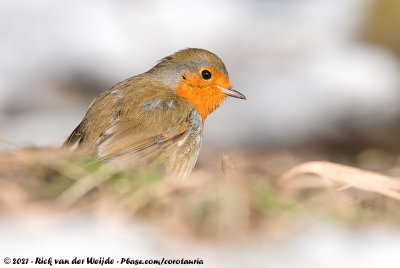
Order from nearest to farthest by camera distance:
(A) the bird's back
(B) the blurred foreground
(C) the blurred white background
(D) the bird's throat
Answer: (B) the blurred foreground, (A) the bird's back, (D) the bird's throat, (C) the blurred white background

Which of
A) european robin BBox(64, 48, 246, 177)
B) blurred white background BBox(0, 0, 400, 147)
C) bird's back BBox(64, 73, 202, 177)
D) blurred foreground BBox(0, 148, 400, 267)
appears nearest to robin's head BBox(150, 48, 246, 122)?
european robin BBox(64, 48, 246, 177)

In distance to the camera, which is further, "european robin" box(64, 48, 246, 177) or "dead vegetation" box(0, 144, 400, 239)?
"european robin" box(64, 48, 246, 177)

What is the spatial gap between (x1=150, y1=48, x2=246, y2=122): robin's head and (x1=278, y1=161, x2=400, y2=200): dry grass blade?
157 cm

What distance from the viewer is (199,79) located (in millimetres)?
4543

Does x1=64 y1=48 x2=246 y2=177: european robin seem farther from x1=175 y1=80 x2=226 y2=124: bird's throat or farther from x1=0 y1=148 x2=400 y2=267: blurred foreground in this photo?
x1=0 y1=148 x2=400 y2=267: blurred foreground

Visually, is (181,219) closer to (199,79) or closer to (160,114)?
(160,114)

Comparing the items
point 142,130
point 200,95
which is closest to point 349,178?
point 142,130

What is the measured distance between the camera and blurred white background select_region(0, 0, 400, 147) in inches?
238

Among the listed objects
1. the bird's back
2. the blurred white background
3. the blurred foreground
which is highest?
the blurred white background

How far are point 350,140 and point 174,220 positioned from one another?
404 cm

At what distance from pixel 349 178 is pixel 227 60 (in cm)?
402

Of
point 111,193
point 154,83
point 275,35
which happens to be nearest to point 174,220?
point 111,193

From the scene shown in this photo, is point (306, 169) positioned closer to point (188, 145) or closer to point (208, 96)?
point (188, 145)

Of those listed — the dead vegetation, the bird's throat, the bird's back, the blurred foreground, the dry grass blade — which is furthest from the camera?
the bird's throat
